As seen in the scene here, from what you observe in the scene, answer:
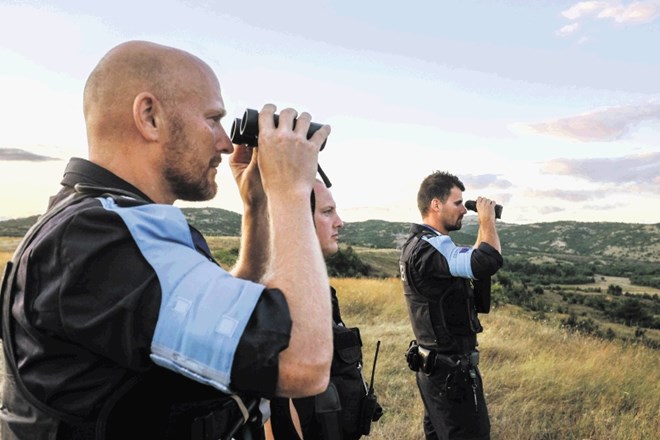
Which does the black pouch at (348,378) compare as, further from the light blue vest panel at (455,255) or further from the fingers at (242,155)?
the light blue vest panel at (455,255)

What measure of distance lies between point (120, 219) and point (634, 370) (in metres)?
9.21

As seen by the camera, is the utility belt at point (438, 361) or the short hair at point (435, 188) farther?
the short hair at point (435, 188)

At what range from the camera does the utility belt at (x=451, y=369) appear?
4.55 metres

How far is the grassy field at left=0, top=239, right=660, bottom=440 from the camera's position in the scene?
6.00 m

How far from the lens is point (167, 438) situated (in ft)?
4.02

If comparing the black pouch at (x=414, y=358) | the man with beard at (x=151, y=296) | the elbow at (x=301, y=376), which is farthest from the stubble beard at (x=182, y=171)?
the black pouch at (x=414, y=358)

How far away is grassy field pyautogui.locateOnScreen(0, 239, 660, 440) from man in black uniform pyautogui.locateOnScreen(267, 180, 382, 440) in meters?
2.86

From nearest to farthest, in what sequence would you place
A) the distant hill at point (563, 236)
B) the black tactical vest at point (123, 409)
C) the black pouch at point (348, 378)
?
1. the black tactical vest at point (123, 409)
2. the black pouch at point (348, 378)
3. the distant hill at point (563, 236)

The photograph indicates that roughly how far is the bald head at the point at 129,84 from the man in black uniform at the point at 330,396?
4.10 feet

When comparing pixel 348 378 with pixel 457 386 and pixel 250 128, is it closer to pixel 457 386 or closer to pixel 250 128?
pixel 457 386

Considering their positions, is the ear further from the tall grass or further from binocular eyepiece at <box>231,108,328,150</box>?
the tall grass

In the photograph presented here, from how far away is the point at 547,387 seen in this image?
732 centimetres

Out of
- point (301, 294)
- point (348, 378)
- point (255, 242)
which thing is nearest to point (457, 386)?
point (348, 378)

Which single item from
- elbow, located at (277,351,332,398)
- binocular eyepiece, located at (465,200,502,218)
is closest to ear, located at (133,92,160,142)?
elbow, located at (277,351,332,398)
